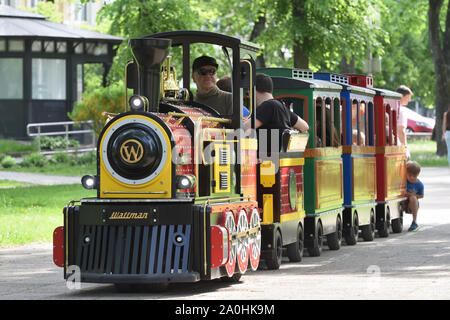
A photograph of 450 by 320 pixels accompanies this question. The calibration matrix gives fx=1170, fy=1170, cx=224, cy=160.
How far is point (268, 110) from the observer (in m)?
13.1

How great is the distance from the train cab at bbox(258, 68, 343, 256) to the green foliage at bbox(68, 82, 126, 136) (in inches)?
690

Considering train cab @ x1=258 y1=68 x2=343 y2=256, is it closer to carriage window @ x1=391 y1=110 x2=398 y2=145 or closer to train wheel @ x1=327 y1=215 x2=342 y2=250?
train wheel @ x1=327 y1=215 x2=342 y2=250

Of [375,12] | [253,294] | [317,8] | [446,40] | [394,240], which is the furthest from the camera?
[446,40]

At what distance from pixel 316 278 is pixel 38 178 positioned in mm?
19283

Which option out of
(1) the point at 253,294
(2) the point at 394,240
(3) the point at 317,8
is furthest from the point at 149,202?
(3) the point at 317,8

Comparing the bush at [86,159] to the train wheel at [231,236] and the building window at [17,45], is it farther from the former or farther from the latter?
the train wheel at [231,236]

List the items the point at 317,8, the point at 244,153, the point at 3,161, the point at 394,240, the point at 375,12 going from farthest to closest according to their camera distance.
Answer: the point at 3,161 < the point at 375,12 < the point at 317,8 < the point at 394,240 < the point at 244,153

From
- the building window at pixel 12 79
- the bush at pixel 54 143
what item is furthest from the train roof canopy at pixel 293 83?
the building window at pixel 12 79

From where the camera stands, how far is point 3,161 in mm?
34656

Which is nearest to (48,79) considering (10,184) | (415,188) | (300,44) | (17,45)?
(17,45)

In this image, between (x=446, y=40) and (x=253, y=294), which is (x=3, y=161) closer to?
(x=446, y=40)

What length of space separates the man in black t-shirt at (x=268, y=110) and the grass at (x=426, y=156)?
24.9 metres

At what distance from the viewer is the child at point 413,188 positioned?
63.0 feet
